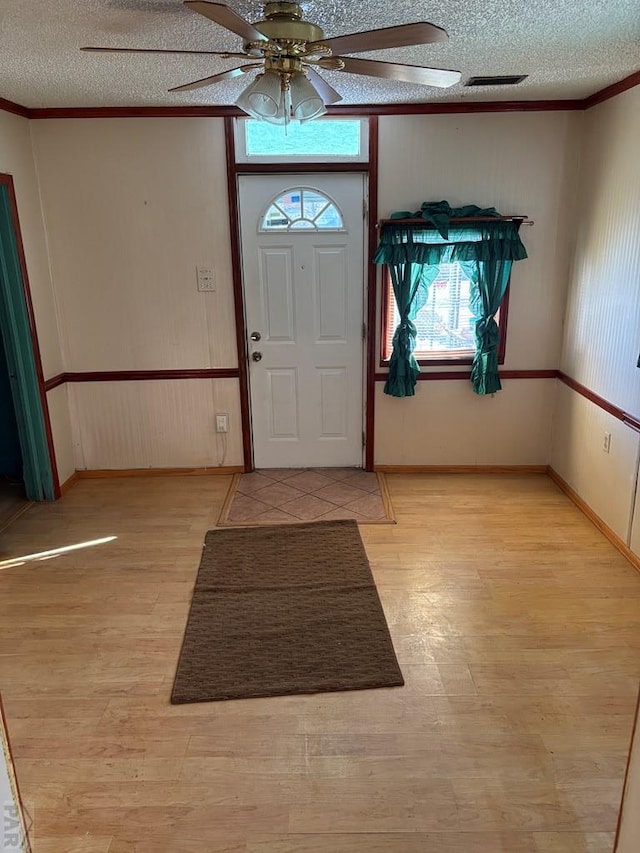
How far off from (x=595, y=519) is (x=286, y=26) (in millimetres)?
3067

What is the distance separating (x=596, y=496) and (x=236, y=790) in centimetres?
271

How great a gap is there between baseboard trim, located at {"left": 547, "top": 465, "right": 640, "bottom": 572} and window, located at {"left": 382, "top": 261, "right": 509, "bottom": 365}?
92 centimetres

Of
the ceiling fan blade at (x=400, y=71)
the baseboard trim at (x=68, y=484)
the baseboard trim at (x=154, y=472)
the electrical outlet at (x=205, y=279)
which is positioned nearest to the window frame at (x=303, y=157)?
the electrical outlet at (x=205, y=279)

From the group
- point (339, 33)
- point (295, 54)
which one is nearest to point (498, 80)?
point (339, 33)

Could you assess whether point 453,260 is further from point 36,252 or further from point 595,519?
point 36,252

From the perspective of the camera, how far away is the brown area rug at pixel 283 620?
2.40 meters

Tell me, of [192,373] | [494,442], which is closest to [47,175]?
[192,373]

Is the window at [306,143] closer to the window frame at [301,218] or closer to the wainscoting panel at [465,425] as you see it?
the window frame at [301,218]

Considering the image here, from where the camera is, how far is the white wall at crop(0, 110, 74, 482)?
3678mm

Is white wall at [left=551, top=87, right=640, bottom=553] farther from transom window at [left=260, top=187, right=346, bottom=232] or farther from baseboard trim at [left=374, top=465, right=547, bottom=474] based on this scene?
transom window at [left=260, top=187, right=346, bottom=232]

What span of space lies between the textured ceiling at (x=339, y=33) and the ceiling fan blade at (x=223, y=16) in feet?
1.12

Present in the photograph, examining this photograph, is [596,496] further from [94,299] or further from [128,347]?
[94,299]

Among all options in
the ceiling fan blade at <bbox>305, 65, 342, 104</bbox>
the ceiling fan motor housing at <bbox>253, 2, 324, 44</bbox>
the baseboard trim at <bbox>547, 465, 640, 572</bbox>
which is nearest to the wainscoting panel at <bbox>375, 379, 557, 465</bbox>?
the baseboard trim at <bbox>547, 465, 640, 572</bbox>

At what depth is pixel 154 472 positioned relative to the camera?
452 centimetres
